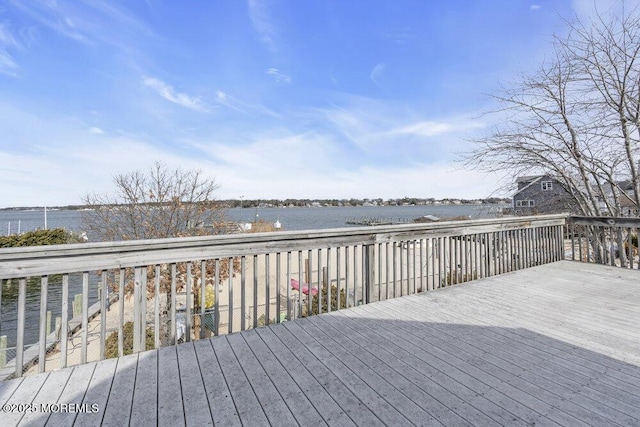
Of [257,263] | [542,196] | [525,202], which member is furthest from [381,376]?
[525,202]

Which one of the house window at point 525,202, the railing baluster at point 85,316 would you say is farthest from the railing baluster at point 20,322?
the house window at point 525,202

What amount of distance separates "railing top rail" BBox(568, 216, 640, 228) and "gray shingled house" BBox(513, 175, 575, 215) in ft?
2.78

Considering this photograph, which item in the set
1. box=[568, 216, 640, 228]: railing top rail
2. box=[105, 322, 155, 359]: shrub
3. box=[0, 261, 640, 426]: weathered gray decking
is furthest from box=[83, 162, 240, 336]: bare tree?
box=[568, 216, 640, 228]: railing top rail

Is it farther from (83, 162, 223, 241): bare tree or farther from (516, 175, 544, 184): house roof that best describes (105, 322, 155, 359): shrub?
(516, 175, 544, 184): house roof

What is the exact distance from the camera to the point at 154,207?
9516 millimetres

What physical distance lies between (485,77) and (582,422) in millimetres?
6371

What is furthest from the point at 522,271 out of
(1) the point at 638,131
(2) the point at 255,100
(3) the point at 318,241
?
(2) the point at 255,100

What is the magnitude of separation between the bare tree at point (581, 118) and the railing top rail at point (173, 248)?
3.17 m

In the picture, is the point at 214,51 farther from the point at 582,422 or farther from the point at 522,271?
the point at 582,422

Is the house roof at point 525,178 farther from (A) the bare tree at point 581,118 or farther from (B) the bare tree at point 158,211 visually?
(B) the bare tree at point 158,211

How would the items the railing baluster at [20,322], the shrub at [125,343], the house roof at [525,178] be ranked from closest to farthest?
the railing baluster at [20,322] → the house roof at [525,178] → the shrub at [125,343]

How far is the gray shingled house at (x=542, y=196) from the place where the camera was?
5.60 m

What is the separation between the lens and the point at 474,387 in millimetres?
1688

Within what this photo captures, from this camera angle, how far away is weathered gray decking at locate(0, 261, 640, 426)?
147 centimetres
